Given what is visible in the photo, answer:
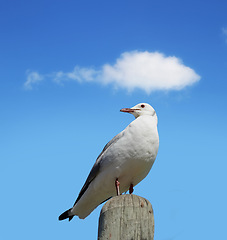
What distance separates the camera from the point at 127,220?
12.1ft

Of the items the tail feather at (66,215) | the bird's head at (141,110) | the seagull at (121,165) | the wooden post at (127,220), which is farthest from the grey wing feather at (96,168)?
the wooden post at (127,220)

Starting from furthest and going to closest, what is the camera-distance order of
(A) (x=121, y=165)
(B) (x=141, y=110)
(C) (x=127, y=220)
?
(B) (x=141, y=110), (A) (x=121, y=165), (C) (x=127, y=220)

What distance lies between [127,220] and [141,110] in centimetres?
315

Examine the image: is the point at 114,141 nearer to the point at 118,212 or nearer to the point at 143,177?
the point at 143,177

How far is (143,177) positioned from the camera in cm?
612

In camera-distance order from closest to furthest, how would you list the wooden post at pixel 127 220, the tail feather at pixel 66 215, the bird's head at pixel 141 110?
the wooden post at pixel 127 220, the tail feather at pixel 66 215, the bird's head at pixel 141 110

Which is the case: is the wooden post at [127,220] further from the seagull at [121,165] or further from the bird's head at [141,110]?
the bird's head at [141,110]

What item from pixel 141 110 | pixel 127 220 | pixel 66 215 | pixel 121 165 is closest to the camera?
pixel 127 220

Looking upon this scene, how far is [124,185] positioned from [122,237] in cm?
247

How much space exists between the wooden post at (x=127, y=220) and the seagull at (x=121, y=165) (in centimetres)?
177

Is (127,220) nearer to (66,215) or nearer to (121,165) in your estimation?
(121,165)

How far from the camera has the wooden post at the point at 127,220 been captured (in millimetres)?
3600

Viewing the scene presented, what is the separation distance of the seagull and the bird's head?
21 millimetres

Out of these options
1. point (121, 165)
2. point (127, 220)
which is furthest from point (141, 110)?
point (127, 220)
